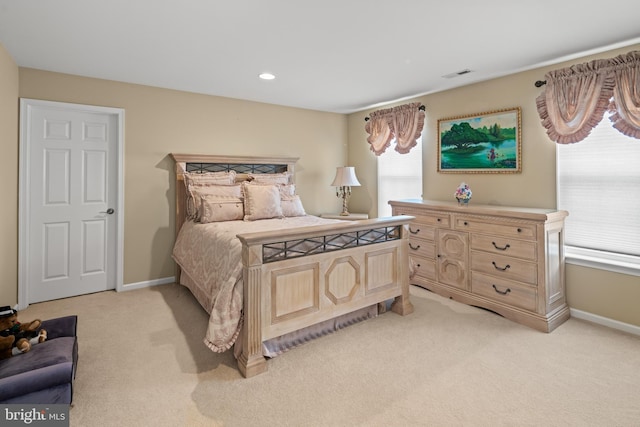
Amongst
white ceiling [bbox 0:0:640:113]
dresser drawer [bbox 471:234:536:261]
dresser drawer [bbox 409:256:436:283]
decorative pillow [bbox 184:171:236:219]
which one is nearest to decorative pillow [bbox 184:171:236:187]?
decorative pillow [bbox 184:171:236:219]

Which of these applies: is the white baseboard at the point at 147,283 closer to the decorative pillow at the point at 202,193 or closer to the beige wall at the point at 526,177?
the decorative pillow at the point at 202,193

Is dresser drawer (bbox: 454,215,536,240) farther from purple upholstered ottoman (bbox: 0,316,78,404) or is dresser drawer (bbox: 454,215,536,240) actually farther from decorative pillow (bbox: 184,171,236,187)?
purple upholstered ottoman (bbox: 0,316,78,404)

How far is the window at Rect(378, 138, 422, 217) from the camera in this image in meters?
4.50

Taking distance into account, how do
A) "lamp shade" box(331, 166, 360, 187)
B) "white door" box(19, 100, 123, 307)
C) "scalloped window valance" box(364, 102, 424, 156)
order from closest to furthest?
"white door" box(19, 100, 123, 307), "scalloped window valance" box(364, 102, 424, 156), "lamp shade" box(331, 166, 360, 187)

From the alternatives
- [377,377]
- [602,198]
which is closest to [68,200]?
[377,377]

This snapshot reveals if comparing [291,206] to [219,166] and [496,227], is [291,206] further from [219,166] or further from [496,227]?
[496,227]

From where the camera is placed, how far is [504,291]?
3.03m

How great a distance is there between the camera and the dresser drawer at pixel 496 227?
9.39 feet

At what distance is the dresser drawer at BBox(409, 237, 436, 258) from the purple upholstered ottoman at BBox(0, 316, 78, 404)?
317cm

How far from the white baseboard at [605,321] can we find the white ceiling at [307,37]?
224 cm

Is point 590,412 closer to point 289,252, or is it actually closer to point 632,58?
point 289,252

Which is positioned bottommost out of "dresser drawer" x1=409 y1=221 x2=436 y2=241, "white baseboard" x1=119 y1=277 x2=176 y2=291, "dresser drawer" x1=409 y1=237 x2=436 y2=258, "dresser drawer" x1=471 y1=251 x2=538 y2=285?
"white baseboard" x1=119 y1=277 x2=176 y2=291

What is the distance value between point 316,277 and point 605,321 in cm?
252

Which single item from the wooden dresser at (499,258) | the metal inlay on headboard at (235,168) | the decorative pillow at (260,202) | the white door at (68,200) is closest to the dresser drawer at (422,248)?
the wooden dresser at (499,258)
